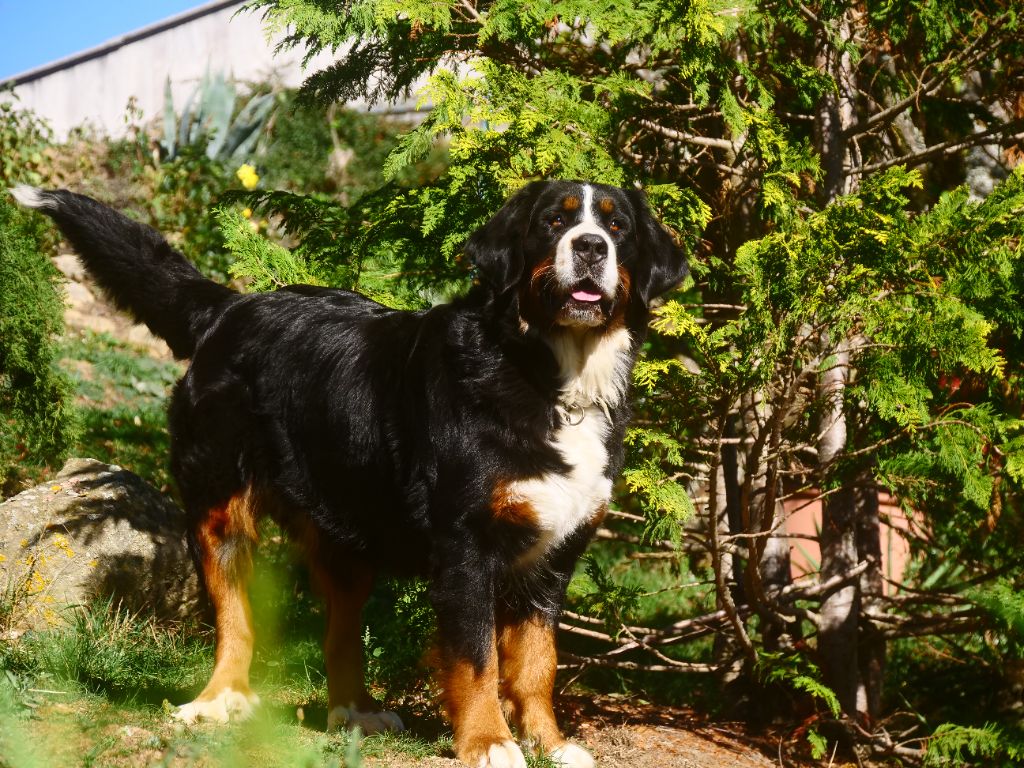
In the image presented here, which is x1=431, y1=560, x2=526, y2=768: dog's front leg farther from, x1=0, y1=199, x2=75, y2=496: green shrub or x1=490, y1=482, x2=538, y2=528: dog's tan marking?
x1=0, y1=199, x2=75, y2=496: green shrub

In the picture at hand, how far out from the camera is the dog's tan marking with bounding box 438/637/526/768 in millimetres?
3309

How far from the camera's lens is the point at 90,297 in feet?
30.6

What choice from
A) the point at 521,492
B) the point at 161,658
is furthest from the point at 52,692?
the point at 521,492

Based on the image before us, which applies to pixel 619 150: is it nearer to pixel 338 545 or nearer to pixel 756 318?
pixel 756 318

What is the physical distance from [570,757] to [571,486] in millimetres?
894

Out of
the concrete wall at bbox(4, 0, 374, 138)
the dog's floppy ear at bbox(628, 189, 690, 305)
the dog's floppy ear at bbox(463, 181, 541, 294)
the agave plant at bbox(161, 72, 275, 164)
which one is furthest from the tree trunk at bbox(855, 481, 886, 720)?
the concrete wall at bbox(4, 0, 374, 138)

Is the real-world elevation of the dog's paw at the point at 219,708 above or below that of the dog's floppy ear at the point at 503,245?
below

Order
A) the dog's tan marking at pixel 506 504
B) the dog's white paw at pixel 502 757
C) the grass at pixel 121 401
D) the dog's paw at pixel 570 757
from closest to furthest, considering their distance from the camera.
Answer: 1. the dog's white paw at pixel 502 757
2. the dog's tan marking at pixel 506 504
3. the dog's paw at pixel 570 757
4. the grass at pixel 121 401

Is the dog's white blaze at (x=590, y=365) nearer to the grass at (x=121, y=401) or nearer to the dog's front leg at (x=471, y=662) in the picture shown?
the dog's front leg at (x=471, y=662)

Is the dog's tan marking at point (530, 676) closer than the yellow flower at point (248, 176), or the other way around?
the dog's tan marking at point (530, 676)

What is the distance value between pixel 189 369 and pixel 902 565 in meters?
4.64

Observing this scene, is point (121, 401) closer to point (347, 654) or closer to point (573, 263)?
point (347, 654)

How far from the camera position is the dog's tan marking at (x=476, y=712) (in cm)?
331

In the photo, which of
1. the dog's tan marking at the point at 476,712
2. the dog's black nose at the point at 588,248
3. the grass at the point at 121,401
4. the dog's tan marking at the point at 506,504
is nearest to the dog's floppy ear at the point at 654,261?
the dog's black nose at the point at 588,248
